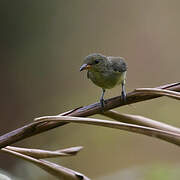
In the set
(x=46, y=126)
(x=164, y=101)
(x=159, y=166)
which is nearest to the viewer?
(x=46, y=126)

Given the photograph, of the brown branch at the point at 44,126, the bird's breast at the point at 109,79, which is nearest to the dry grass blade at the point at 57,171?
the brown branch at the point at 44,126

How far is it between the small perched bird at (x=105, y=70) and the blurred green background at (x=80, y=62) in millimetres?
1183

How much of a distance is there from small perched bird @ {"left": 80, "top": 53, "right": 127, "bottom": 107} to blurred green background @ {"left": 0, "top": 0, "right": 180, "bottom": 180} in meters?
1.18

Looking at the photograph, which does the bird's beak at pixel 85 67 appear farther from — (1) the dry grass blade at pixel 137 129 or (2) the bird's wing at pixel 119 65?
(1) the dry grass blade at pixel 137 129

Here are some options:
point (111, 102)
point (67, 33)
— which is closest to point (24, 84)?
point (67, 33)

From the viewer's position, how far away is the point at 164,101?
3064 mm

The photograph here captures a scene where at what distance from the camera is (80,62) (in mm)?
3848

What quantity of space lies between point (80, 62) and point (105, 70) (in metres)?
2.05

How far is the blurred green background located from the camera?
334 centimetres

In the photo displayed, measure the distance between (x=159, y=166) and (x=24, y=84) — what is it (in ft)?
9.43

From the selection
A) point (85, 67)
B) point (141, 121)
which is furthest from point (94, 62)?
point (141, 121)


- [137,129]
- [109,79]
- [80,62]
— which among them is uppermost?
[137,129]

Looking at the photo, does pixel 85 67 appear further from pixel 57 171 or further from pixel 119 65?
pixel 57 171

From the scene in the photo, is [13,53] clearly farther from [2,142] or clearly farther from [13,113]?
[2,142]
